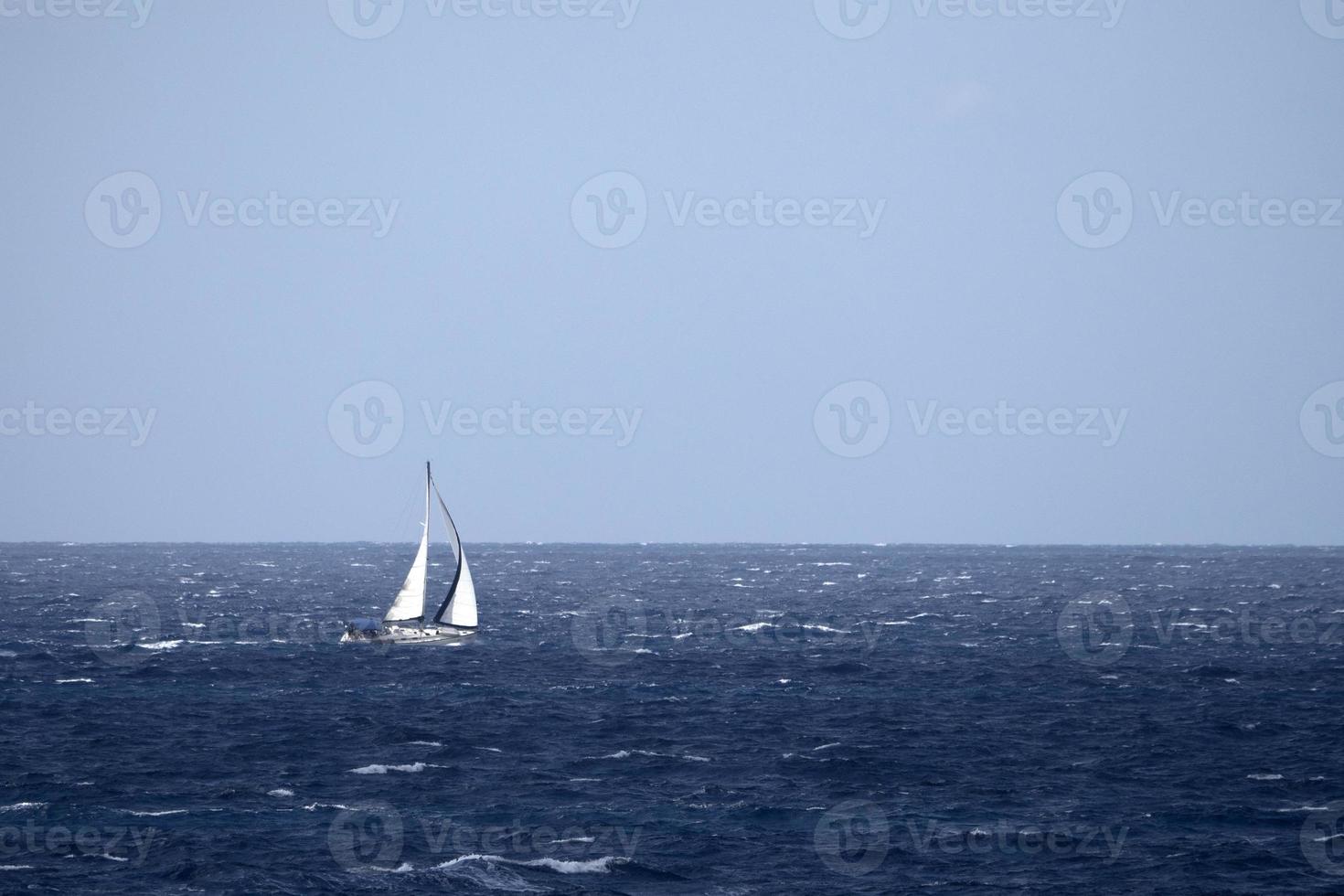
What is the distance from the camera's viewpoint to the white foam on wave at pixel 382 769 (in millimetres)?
44062

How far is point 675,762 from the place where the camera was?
152 feet

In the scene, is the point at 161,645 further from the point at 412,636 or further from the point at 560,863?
the point at 560,863

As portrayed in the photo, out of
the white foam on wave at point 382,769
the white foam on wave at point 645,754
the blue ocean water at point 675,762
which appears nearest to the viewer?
the blue ocean water at point 675,762

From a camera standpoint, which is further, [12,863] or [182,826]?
[182,826]

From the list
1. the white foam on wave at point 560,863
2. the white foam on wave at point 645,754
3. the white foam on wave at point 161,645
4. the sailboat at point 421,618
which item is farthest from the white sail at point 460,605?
the white foam on wave at point 560,863

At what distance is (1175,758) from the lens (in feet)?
153

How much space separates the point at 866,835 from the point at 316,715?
1052 inches

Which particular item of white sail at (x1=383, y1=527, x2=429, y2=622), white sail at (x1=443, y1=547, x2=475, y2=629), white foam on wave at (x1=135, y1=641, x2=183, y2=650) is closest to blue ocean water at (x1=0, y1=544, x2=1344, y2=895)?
white foam on wave at (x1=135, y1=641, x2=183, y2=650)

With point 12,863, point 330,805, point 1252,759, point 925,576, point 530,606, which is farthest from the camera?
point 925,576

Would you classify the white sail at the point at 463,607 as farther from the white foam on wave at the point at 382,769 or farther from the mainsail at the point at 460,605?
the white foam on wave at the point at 382,769

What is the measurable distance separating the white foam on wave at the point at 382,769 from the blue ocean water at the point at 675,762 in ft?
0.58

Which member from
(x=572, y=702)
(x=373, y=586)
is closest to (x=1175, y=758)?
(x=572, y=702)

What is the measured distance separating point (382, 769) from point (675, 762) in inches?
376

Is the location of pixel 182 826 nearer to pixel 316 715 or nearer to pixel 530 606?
pixel 316 715
